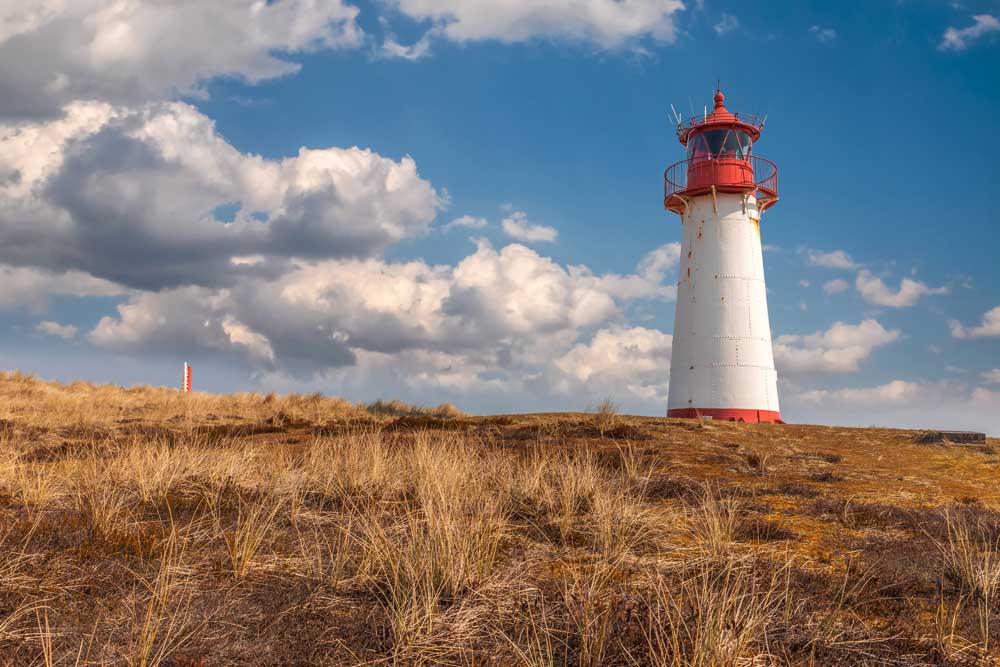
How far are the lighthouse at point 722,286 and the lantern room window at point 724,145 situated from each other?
3cm

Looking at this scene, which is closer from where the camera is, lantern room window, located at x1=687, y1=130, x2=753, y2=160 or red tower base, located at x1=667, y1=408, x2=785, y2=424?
red tower base, located at x1=667, y1=408, x2=785, y2=424

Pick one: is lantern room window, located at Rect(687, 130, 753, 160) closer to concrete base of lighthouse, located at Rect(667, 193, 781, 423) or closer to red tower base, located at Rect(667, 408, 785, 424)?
concrete base of lighthouse, located at Rect(667, 193, 781, 423)

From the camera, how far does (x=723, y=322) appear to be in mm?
23672

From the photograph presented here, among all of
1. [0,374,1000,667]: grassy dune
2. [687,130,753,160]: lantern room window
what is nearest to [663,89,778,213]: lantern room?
[687,130,753,160]: lantern room window

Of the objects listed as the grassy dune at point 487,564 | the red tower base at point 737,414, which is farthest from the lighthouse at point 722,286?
the grassy dune at point 487,564

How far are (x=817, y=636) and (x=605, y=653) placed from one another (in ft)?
4.38

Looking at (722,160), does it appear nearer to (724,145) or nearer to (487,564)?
(724,145)

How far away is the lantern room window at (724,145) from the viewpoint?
24.7 m

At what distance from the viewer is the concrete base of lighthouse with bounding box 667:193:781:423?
23.3 metres

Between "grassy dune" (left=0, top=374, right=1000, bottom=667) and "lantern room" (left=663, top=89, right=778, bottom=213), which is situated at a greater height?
"lantern room" (left=663, top=89, right=778, bottom=213)

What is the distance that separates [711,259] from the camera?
24250 millimetres

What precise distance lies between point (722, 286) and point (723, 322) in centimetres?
121

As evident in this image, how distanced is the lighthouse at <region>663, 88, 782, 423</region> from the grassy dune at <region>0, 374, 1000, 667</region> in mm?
12065

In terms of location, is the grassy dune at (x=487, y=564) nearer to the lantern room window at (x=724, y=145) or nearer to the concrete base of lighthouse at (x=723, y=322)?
the concrete base of lighthouse at (x=723, y=322)
